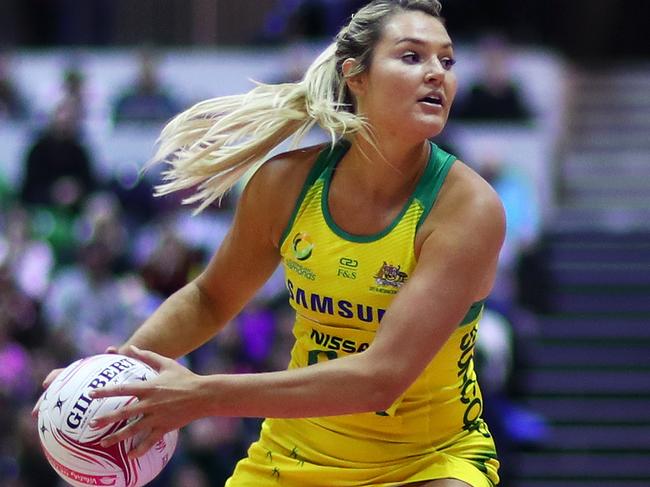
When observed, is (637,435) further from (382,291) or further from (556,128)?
(382,291)

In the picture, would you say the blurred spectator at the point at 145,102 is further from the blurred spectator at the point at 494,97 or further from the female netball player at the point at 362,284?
the female netball player at the point at 362,284

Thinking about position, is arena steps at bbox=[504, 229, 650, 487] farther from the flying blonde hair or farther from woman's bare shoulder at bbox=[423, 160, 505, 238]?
woman's bare shoulder at bbox=[423, 160, 505, 238]

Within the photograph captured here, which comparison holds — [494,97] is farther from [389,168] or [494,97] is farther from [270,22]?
[389,168]

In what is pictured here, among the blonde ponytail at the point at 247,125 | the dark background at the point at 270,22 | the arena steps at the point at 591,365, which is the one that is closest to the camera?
the blonde ponytail at the point at 247,125

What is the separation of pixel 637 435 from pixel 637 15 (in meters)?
6.59

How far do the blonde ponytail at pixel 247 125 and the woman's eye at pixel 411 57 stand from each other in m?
0.33

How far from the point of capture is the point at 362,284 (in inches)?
147

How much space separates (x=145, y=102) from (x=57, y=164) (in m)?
1.11

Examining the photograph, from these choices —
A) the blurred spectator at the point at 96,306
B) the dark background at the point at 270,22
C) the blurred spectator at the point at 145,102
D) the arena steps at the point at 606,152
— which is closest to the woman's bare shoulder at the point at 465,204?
the blurred spectator at the point at 96,306

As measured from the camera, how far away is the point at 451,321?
358 cm

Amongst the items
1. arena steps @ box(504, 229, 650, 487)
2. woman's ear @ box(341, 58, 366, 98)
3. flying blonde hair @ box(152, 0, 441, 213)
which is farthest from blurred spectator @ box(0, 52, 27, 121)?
woman's ear @ box(341, 58, 366, 98)

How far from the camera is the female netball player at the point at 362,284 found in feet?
11.4

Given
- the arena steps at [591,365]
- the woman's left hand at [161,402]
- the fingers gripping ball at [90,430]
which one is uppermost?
the woman's left hand at [161,402]

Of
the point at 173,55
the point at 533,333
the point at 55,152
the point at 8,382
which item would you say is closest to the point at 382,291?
the point at 8,382
